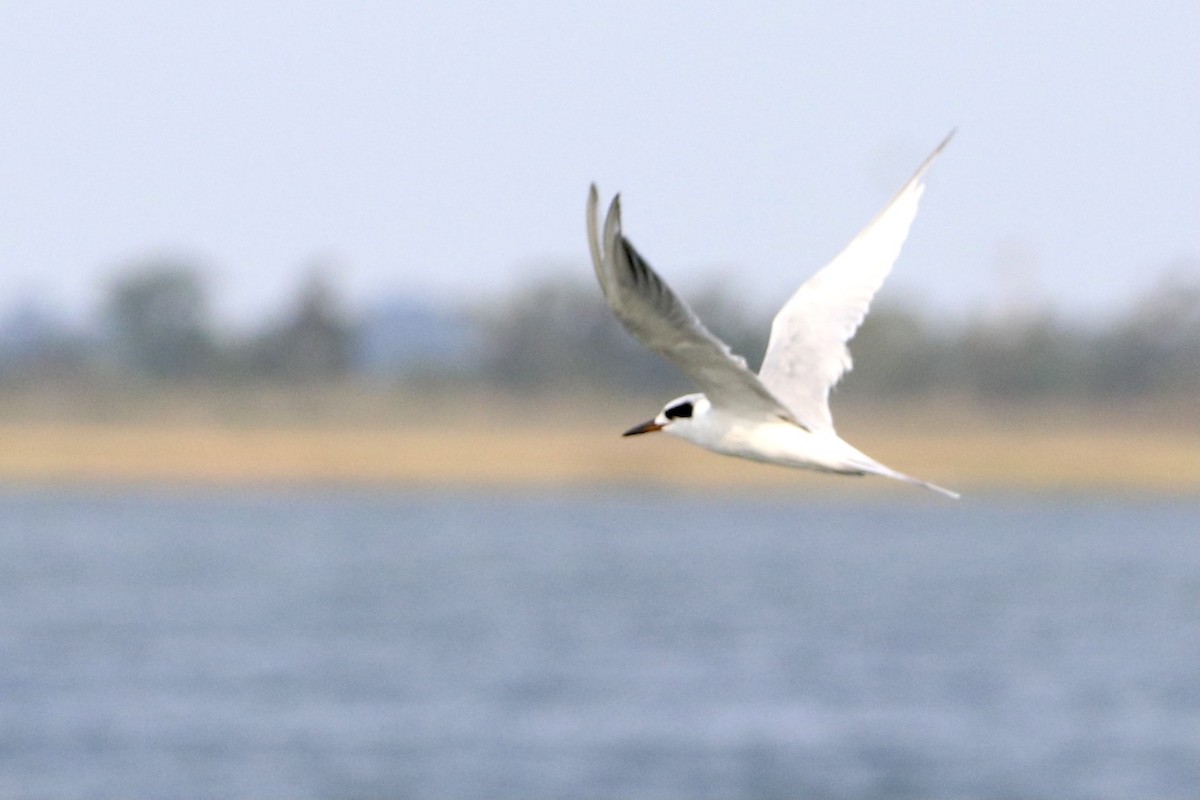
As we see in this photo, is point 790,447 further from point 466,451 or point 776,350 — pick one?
point 466,451

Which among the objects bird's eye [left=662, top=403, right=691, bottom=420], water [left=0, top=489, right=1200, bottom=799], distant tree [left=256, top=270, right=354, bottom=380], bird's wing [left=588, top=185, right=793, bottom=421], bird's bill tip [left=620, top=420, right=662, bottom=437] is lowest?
water [left=0, top=489, right=1200, bottom=799]

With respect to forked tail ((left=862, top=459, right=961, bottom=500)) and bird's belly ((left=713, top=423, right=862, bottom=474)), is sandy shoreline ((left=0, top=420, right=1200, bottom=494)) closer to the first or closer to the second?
bird's belly ((left=713, top=423, right=862, bottom=474))

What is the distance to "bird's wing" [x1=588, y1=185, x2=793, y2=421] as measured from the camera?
288 inches

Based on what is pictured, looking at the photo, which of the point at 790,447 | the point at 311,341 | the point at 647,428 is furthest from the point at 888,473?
the point at 311,341

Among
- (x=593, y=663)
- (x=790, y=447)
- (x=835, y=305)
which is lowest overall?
(x=593, y=663)

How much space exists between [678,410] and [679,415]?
0.02m

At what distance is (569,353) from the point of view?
73312mm

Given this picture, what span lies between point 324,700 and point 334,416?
3317 centimetres

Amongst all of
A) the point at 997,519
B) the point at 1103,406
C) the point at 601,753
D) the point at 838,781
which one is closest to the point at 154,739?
the point at 601,753

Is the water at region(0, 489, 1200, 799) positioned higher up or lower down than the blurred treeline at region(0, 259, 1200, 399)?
lower down

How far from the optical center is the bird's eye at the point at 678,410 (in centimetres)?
888

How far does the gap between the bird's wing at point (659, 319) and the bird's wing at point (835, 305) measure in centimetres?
139

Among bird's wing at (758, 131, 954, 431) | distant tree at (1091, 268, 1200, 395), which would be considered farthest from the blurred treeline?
bird's wing at (758, 131, 954, 431)

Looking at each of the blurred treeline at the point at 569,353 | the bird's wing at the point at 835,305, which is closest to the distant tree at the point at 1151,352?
the blurred treeline at the point at 569,353
